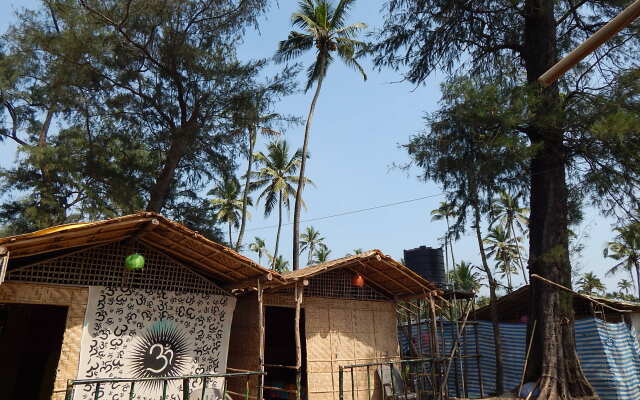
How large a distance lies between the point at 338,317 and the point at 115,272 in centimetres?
Answer: 434

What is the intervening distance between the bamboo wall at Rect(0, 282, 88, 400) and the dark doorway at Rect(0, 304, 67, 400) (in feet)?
8.09

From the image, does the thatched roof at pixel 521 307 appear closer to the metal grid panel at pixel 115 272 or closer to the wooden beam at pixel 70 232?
the metal grid panel at pixel 115 272

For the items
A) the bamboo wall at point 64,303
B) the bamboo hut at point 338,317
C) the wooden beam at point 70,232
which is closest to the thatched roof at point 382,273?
the bamboo hut at point 338,317

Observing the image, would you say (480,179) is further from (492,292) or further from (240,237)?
(240,237)

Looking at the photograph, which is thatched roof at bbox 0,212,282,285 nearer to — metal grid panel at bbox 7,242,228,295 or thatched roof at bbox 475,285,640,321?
metal grid panel at bbox 7,242,228,295

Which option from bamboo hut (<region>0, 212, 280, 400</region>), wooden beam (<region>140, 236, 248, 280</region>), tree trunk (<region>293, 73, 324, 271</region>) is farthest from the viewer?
tree trunk (<region>293, 73, 324, 271</region>)

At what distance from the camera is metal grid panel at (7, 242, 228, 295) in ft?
20.6

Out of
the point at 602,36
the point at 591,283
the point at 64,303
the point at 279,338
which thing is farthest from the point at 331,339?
the point at 591,283

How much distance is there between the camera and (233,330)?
9094 mm

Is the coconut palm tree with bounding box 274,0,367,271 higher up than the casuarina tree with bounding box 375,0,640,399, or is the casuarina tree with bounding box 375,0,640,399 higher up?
the coconut palm tree with bounding box 274,0,367,271

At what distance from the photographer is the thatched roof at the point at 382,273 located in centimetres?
812

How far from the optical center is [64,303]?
20.7ft

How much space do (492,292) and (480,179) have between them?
575 centimetres

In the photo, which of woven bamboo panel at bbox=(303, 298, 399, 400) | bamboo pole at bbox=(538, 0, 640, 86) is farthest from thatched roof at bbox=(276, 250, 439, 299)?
bamboo pole at bbox=(538, 0, 640, 86)
